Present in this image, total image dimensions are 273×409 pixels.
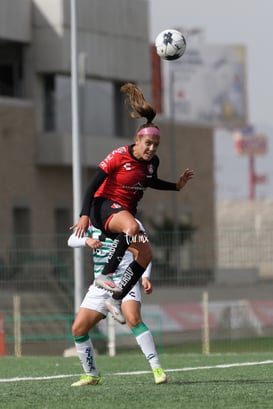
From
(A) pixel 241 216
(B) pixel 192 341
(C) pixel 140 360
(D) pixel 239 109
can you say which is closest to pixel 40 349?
(B) pixel 192 341

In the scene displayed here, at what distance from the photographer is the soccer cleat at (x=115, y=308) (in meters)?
11.5

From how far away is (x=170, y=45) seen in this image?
43.8 ft

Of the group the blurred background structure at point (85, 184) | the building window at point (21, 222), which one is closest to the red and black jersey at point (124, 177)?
the blurred background structure at point (85, 184)

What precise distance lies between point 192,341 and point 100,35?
2363cm

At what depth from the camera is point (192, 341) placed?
2778 cm

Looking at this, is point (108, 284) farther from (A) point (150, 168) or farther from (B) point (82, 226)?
(A) point (150, 168)

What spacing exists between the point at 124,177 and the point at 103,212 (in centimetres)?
34

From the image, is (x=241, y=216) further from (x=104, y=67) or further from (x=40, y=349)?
(x=40, y=349)

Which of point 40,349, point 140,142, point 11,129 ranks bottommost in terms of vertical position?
point 40,349

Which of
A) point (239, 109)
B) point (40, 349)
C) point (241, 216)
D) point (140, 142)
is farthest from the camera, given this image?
point (241, 216)

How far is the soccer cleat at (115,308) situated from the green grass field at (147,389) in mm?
571

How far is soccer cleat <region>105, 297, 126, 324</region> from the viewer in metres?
11.5

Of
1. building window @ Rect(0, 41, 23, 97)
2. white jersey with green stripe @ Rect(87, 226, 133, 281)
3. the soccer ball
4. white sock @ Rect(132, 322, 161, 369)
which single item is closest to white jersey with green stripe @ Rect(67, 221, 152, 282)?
→ white jersey with green stripe @ Rect(87, 226, 133, 281)

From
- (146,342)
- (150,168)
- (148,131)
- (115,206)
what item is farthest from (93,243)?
(148,131)
